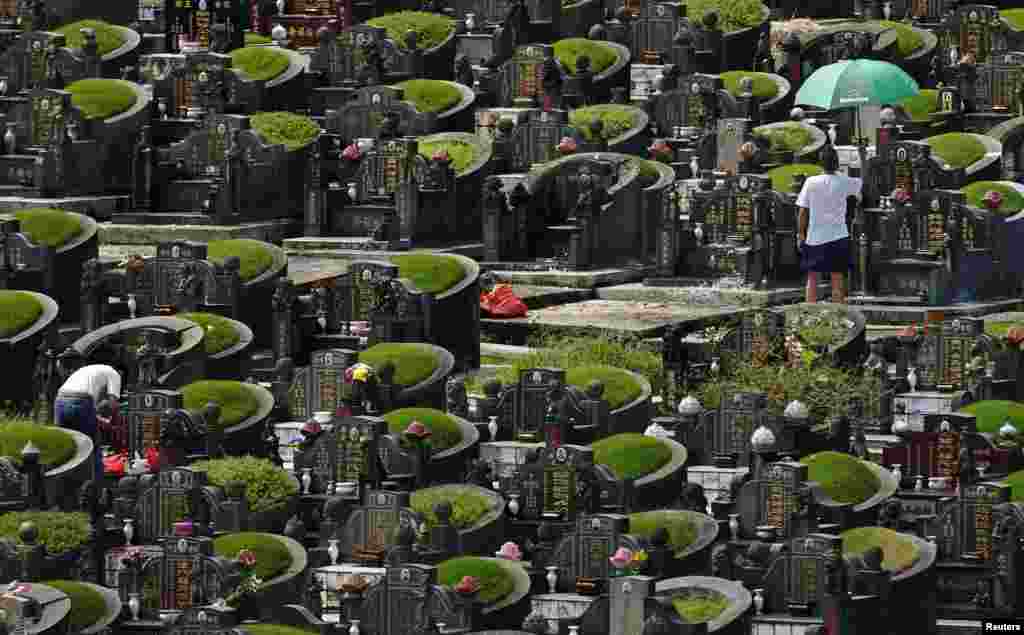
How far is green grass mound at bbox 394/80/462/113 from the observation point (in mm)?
69438

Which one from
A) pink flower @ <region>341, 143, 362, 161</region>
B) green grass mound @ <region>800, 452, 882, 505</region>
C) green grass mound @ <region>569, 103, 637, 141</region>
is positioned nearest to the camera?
green grass mound @ <region>800, 452, 882, 505</region>

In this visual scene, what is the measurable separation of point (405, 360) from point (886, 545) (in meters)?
8.97

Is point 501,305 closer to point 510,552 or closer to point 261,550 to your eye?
point 510,552

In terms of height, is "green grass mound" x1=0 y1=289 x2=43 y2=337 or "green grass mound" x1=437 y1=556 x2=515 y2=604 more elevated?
"green grass mound" x1=0 y1=289 x2=43 y2=337

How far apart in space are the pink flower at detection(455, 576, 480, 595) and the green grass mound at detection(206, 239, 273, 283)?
12.6 m

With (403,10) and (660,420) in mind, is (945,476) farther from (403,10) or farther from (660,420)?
(403,10)

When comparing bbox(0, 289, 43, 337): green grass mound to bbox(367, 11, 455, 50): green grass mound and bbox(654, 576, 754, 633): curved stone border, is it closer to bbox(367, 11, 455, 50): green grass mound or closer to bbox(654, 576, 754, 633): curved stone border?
bbox(654, 576, 754, 633): curved stone border

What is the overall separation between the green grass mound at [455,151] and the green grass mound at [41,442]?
13.0 metres

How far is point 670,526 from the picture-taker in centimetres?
5097

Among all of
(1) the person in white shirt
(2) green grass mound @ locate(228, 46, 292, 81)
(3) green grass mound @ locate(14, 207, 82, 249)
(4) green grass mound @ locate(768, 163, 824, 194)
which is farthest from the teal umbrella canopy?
(3) green grass mound @ locate(14, 207, 82, 249)

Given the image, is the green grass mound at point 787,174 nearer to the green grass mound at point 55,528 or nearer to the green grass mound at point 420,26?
the green grass mound at point 420,26

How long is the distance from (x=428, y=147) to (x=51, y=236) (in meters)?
7.22

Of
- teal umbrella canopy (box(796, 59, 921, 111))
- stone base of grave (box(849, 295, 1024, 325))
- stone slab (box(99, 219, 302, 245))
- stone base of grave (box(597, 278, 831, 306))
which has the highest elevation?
teal umbrella canopy (box(796, 59, 921, 111))

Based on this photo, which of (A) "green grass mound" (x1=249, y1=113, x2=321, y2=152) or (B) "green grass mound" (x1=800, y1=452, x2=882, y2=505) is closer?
(B) "green grass mound" (x1=800, y1=452, x2=882, y2=505)
